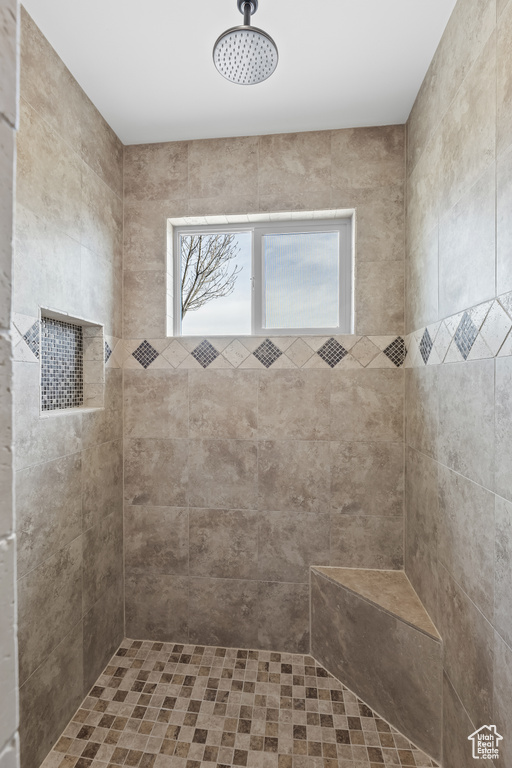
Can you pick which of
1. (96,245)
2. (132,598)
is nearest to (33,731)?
(132,598)

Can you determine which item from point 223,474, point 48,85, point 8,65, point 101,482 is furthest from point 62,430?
point 8,65

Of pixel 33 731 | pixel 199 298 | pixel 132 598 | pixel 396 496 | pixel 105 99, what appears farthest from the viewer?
pixel 199 298

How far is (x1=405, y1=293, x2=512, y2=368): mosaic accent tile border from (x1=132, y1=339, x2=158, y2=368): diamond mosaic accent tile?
1351 mm

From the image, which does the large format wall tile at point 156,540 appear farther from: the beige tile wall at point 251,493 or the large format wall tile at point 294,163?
the large format wall tile at point 294,163

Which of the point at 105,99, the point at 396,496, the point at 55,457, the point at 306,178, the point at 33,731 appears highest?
the point at 105,99

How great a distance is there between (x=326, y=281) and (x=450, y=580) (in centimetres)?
153

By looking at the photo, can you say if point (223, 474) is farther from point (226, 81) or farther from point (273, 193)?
point (226, 81)

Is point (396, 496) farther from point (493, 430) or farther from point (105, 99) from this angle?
point (105, 99)

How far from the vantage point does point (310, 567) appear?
200cm

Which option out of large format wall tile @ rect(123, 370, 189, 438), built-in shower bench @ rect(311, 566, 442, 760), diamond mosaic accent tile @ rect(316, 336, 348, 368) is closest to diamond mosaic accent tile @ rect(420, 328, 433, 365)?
diamond mosaic accent tile @ rect(316, 336, 348, 368)

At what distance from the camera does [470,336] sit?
4.03ft

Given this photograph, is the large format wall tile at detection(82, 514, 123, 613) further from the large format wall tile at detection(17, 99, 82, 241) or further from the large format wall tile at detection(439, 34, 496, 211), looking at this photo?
the large format wall tile at detection(439, 34, 496, 211)

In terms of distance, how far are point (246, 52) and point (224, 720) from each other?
250 cm

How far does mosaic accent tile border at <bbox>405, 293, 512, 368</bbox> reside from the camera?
40.6 inches
